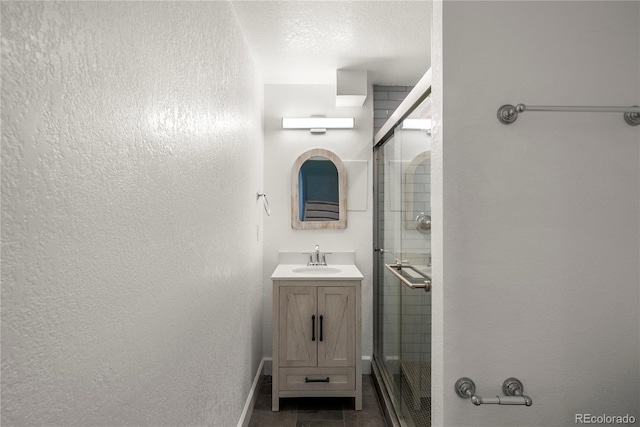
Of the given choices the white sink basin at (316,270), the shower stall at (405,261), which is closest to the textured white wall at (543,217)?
the shower stall at (405,261)

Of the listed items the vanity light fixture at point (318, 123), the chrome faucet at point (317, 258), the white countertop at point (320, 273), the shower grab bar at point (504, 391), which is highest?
the vanity light fixture at point (318, 123)

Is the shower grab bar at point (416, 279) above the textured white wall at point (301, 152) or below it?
below

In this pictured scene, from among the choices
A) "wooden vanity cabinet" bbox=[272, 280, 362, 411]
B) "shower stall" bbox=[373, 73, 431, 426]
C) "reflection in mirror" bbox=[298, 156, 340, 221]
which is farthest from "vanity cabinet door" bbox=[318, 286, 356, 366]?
"reflection in mirror" bbox=[298, 156, 340, 221]

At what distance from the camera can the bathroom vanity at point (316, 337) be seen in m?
2.69

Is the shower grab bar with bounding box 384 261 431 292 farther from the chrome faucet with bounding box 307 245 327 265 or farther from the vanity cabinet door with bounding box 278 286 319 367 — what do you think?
the chrome faucet with bounding box 307 245 327 265

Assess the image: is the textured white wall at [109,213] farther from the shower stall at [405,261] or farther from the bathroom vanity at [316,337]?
the bathroom vanity at [316,337]

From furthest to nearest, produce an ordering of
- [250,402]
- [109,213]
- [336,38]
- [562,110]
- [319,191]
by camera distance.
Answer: [319,191]
[250,402]
[336,38]
[562,110]
[109,213]

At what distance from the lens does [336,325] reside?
271cm

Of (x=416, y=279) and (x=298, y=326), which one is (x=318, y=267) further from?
(x=416, y=279)

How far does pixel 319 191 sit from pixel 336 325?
3.78 ft

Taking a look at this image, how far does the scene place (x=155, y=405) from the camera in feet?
3.49

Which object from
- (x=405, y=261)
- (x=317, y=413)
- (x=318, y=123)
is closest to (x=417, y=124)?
(x=405, y=261)

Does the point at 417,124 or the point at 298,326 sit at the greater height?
the point at 417,124

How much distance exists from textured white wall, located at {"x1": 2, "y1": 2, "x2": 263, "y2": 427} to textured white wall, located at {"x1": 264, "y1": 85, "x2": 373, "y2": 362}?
1674 millimetres
